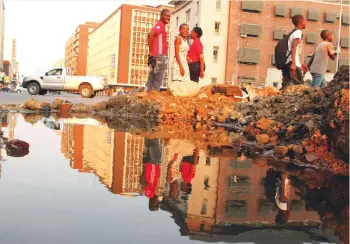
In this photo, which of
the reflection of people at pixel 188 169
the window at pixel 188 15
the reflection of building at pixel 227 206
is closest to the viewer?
the reflection of building at pixel 227 206

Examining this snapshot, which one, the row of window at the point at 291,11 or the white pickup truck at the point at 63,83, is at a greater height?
the row of window at the point at 291,11

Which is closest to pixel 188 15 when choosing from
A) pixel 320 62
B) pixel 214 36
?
pixel 214 36

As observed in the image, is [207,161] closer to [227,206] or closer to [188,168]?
[188,168]

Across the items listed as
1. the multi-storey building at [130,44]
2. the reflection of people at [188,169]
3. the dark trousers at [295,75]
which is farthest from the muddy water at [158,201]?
the multi-storey building at [130,44]

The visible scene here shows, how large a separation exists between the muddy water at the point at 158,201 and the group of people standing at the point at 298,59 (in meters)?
5.26

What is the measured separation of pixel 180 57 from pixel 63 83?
19.5 metres

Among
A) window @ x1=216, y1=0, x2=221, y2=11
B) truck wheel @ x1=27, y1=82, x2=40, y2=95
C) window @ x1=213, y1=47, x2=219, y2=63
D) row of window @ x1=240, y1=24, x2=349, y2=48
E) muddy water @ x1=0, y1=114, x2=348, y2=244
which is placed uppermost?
window @ x1=216, y1=0, x2=221, y2=11

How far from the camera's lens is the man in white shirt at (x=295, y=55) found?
9.27 metres

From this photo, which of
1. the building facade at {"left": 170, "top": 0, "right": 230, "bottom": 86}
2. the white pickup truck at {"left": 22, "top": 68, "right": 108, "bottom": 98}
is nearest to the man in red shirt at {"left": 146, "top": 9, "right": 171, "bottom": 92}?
the white pickup truck at {"left": 22, "top": 68, "right": 108, "bottom": 98}

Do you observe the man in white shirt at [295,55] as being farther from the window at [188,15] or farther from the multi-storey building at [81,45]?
the multi-storey building at [81,45]

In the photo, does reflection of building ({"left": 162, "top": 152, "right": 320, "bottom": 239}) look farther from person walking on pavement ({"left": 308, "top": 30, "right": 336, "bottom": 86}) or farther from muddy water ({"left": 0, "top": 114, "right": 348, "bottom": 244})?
person walking on pavement ({"left": 308, "top": 30, "right": 336, "bottom": 86})

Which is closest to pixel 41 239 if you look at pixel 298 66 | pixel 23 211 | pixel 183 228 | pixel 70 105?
pixel 23 211

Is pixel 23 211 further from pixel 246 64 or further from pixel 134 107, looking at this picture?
pixel 246 64

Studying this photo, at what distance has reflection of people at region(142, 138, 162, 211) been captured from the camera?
9.23 feet
